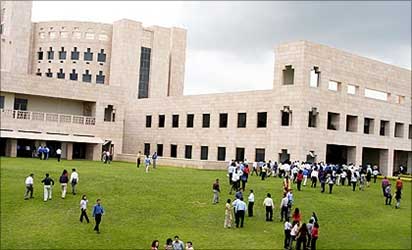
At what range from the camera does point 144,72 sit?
8756 cm

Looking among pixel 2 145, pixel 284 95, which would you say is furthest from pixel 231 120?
pixel 2 145

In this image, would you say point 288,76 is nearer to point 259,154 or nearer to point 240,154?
point 259,154

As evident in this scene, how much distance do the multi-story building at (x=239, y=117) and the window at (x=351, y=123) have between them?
0.10 meters

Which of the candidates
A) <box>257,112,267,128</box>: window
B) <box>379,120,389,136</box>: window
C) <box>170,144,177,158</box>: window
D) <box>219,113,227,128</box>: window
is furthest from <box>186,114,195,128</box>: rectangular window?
<box>379,120,389,136</box>: window

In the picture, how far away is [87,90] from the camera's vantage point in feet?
211

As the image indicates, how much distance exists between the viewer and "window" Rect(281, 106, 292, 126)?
185 ft

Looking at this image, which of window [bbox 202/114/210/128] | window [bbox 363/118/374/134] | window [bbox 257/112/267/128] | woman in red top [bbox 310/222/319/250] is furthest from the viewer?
window [bbox 202/114/210/128]

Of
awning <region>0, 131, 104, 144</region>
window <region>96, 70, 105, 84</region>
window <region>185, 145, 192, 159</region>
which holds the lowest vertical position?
window <region>185, 145, 192, 159</region>

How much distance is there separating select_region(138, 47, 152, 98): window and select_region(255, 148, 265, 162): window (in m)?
31.1

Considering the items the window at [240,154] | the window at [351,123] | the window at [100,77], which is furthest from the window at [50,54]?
the window at [351,123]

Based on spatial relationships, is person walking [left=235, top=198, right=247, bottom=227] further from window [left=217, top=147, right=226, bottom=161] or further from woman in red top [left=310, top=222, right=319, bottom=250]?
window [left=217, top=147, right=226, bottom=161]

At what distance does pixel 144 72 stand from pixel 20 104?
2872cm

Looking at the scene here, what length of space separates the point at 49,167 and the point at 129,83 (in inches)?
1645

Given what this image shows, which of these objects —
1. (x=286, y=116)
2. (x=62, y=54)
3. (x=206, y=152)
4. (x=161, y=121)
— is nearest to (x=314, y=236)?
(x=286, y=116)
